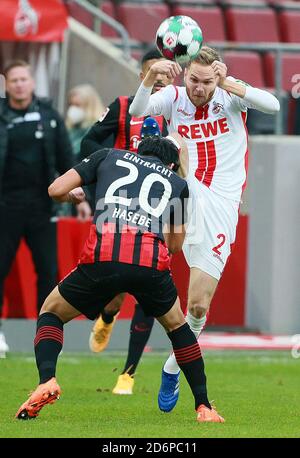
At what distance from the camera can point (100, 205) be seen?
7.43 meters

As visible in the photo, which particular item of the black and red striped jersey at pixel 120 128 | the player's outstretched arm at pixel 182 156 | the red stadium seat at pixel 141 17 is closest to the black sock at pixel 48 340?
the player's outstretched arm at pixel 182 156

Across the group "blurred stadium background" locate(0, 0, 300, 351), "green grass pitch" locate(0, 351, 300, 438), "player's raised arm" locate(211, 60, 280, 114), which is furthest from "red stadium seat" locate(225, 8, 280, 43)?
"player's raised arm" locate(211, 60, 280, 114)

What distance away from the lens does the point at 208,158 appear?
28.4ft

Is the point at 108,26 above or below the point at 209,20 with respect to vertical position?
below

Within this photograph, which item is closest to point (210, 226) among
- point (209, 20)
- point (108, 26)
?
point (108, 26)

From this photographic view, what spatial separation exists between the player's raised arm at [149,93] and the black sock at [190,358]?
5.09 feet

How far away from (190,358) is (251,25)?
9.68 meters

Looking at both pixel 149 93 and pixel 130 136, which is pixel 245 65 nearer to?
pixel 130 136

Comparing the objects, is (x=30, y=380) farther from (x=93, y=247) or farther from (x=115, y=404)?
(x=93, y=247)

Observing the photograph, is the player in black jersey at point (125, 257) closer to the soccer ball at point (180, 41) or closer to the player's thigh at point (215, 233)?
the soccer ball at point (180, 41)

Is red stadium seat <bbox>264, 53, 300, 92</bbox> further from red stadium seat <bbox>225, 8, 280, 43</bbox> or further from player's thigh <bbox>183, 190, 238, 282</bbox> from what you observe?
player's thigh <bbox>183, 190, 238, 282</bbox>

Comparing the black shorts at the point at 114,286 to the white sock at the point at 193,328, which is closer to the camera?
the black shorts at the point at 114,286

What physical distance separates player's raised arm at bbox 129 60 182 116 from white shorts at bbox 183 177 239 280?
588 millimetres

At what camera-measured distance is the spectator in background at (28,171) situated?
11508mm
